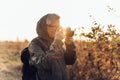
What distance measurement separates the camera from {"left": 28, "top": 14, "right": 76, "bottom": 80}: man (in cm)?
545

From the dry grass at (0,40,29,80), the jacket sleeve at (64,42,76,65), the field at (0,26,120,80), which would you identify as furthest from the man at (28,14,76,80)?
the dry grass at (0,40,29,80)

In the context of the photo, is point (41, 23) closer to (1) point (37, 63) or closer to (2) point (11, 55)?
(1) point (37, 63)

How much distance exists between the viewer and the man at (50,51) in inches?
215

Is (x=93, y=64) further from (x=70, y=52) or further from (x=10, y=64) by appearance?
(x=70, y=52)

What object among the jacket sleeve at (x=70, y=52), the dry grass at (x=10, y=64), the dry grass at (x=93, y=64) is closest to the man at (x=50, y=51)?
the jacket sleeve at (x=70, y=52)

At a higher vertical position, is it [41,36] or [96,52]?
[41,36]

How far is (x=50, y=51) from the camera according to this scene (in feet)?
17.7

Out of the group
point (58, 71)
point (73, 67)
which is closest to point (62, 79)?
point (58, 71)

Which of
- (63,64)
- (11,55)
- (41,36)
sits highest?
(41,36)

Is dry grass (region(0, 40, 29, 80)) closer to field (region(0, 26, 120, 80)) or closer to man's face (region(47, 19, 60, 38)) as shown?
field (region(0, 26, 120, 80))

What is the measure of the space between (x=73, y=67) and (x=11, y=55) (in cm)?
616

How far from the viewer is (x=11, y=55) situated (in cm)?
1883

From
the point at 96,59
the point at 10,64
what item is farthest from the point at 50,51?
the point at 10,64

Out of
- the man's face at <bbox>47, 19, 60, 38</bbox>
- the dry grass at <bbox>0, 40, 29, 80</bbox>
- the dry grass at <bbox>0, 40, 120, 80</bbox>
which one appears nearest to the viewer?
the man's face at <bbox>47, 19, 60, 38</bbox>
